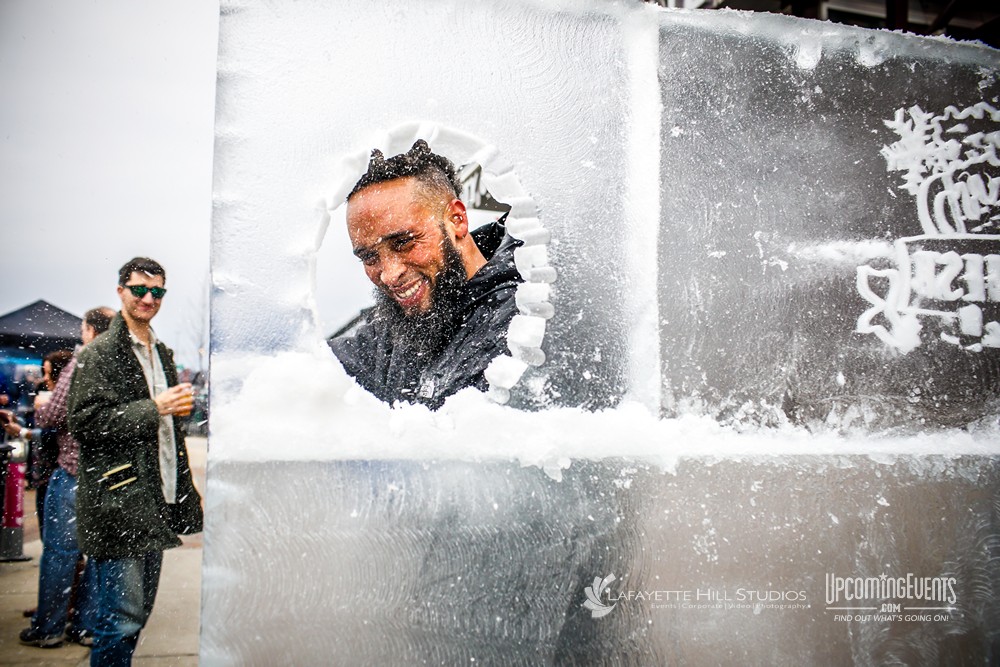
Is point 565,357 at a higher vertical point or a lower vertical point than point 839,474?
higher

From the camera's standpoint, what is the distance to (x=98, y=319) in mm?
1882

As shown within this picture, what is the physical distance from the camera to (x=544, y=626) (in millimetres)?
1919

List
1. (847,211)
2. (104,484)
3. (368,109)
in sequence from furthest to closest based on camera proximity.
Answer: (847,211), (368,109), (104,484)

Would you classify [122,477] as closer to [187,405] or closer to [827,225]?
[187,405]

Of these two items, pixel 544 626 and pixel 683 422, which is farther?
pixel 683 422

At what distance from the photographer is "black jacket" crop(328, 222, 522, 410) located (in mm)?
1934

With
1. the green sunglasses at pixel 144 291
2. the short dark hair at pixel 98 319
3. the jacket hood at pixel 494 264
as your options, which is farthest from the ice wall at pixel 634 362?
the short dark hair at pixel 98 319

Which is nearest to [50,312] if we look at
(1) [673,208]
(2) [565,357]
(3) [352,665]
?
(3) [352,665]

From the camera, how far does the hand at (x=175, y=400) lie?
1851 millimetres

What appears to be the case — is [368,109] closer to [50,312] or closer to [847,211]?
[50,312]

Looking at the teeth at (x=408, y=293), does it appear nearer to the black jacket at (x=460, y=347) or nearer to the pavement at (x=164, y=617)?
the black jacket at (x=460, y=347)

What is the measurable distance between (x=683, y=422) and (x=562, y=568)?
606 millimetres

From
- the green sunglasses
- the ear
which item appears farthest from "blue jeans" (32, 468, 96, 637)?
the ear

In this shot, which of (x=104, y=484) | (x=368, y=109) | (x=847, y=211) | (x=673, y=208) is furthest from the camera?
(x=847, y=211)
